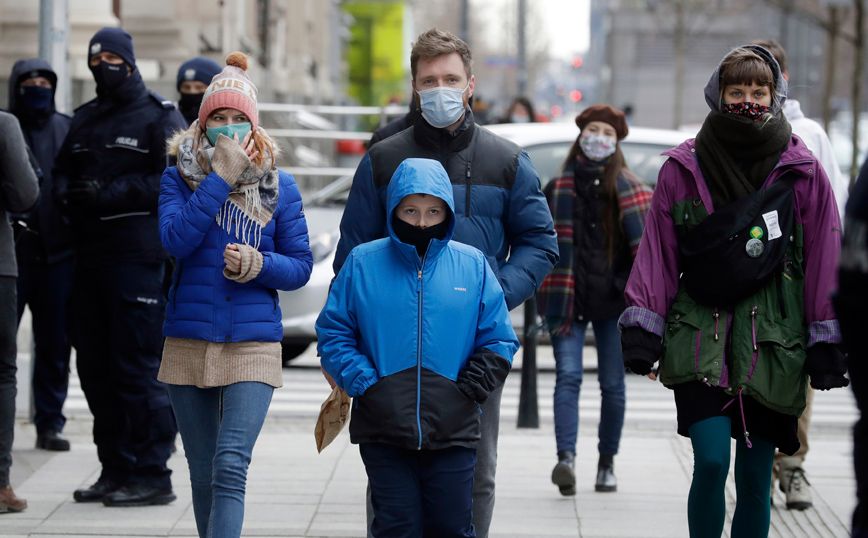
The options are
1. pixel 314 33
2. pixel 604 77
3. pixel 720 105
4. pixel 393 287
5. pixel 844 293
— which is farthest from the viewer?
pixel 604 77

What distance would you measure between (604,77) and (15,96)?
37.1 meters

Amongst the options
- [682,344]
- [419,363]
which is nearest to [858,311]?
[419,363]

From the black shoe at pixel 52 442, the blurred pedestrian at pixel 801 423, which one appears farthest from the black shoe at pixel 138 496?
the blurred pedestrian at pixel 801 423

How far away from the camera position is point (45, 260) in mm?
7070

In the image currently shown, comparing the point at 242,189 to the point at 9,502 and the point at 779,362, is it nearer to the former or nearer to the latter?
the point at 779,362

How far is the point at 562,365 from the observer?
6.39 meters

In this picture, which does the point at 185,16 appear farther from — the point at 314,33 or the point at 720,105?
the point at 314,33

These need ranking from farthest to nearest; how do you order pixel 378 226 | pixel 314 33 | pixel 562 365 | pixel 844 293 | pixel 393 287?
pixel 314 33
pixel 562 365
pixel 378 226
pixel 393 287
pixel 844 293

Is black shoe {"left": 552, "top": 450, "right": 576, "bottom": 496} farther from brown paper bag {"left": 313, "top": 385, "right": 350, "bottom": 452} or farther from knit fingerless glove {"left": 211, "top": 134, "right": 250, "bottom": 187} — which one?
knit fingerless glove {"left": 211, "top": 134, "right": 250, "bottom": 187}

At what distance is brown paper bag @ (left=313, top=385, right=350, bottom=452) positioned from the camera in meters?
4.27

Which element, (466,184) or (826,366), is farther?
(466,184)

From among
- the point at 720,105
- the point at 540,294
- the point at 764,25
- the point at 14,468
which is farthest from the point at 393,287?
the point at 764,25

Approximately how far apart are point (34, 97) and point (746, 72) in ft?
13.6

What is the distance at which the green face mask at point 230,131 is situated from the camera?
451 cm
